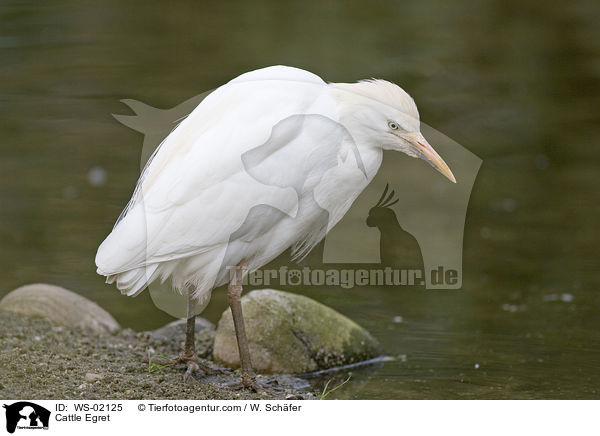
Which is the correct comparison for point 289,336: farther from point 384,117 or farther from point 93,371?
point 384,117

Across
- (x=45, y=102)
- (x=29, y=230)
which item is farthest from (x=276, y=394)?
(x=45, y=102)

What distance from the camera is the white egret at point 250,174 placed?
13.1 ft

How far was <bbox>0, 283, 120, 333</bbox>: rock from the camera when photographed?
521 cm

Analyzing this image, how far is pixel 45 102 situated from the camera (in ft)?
32.1

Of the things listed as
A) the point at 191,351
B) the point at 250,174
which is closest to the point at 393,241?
the point at 191,351

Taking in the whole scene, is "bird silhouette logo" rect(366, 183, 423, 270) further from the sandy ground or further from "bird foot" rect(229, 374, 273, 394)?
"bird foot" rect(229, 374, 273, 394)

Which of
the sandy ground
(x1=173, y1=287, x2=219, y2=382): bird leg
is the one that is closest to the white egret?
(x1=173, y1=287, x2=219, y2=382): bird leg

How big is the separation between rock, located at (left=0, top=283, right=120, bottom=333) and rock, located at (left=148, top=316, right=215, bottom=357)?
306 mm

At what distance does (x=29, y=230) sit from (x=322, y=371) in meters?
3.42

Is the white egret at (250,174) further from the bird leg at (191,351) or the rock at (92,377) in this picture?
the rock at (92,377)
